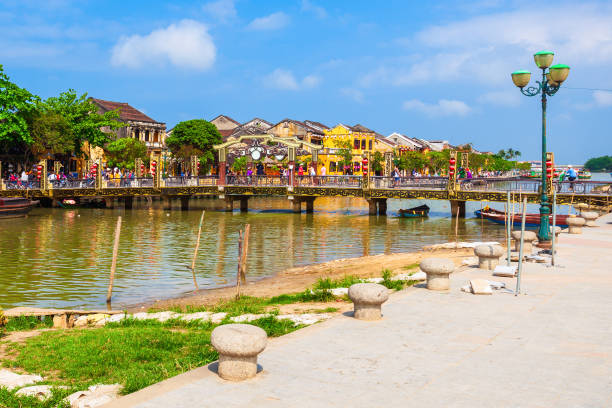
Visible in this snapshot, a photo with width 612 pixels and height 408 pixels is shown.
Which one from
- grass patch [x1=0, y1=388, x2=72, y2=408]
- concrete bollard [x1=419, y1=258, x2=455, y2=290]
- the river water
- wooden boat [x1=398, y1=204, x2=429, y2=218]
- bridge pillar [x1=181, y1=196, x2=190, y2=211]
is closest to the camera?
grass patch [x1=0, y1=388, x2=72, y2=408]

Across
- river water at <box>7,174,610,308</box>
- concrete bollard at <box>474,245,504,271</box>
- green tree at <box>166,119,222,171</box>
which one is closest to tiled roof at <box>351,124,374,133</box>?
green tree at <box>166,119,222,171</box>

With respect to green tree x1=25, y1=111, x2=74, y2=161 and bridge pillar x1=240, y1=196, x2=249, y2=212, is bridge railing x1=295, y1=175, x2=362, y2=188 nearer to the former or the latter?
bridge pillar x1=240, y1=196, x2=249, y2=212

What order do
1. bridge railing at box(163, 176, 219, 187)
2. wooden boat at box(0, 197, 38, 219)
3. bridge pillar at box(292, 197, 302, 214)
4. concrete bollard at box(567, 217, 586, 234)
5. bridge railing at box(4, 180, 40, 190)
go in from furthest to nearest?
bridge pillar at box(292, 197, 302, 214) → bridge railing at box(163, 176, 219, 187) → bridge railing at box(4, 180, 40, 190) → wooden boat at box(0, 197, 38, 219) → concrete bollard at box(567, 217, 586, 234)

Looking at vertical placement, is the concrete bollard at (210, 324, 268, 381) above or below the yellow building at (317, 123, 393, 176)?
below

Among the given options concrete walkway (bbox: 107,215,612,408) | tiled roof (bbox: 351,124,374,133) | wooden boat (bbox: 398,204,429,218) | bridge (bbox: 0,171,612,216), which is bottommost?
wooden boat (bbox: 398,204,429,218)

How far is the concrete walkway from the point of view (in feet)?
21.8

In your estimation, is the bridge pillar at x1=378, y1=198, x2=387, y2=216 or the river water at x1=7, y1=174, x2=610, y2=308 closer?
the river water at x1=7, y1=174, x2=610, y2=308

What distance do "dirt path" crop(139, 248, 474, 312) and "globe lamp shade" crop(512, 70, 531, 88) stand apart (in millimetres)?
6378

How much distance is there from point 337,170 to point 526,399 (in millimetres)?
95608

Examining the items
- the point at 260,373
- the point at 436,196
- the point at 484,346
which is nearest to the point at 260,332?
the point at 260,373

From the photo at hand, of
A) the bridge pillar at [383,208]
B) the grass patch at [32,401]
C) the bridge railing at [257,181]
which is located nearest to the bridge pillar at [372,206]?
the bridge pillar at [383,208]

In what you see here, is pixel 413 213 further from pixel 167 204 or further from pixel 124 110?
pixel 124 110

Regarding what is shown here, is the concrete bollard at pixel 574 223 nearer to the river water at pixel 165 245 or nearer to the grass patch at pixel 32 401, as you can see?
the river water at pixel 165 245

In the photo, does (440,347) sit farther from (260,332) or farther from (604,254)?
(604,254)
